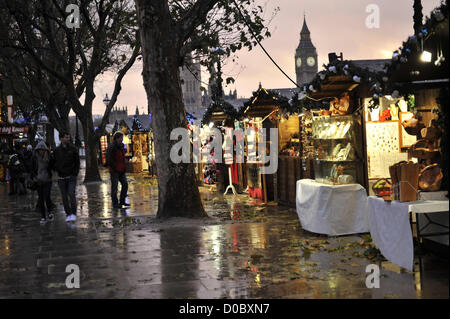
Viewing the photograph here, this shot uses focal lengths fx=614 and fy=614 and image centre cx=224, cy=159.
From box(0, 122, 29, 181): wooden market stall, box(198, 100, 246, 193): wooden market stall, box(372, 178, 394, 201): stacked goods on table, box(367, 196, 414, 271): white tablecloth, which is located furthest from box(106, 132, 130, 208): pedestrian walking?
box(0, 122, 29, 181): wooden market stall

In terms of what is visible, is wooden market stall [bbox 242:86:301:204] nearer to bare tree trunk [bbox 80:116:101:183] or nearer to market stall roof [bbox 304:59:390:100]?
market stall roof [bbox 304:59:390:100]

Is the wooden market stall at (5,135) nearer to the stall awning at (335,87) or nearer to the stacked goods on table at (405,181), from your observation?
the stall awning at (335,87)

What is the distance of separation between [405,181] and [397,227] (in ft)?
1.95

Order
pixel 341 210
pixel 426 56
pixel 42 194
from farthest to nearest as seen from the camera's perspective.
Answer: pixel 42 194
pixel 341 210
pixel 426 56

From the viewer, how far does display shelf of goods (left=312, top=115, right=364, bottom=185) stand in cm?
1128

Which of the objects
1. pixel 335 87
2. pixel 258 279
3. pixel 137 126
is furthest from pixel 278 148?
pixel 137 126

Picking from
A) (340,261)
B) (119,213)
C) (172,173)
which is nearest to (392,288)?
(340,261)

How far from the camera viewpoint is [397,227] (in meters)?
7.70

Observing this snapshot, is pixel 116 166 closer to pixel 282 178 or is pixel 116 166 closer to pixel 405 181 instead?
pixel 282 178

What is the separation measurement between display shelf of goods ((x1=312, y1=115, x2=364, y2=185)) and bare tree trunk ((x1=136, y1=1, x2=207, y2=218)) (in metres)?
2.92

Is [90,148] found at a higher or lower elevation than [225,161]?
higher

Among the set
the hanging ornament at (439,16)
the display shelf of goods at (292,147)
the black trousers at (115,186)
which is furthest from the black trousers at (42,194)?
the hanging ornament at (439,16)

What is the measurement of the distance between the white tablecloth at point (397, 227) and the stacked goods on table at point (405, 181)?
138mm
